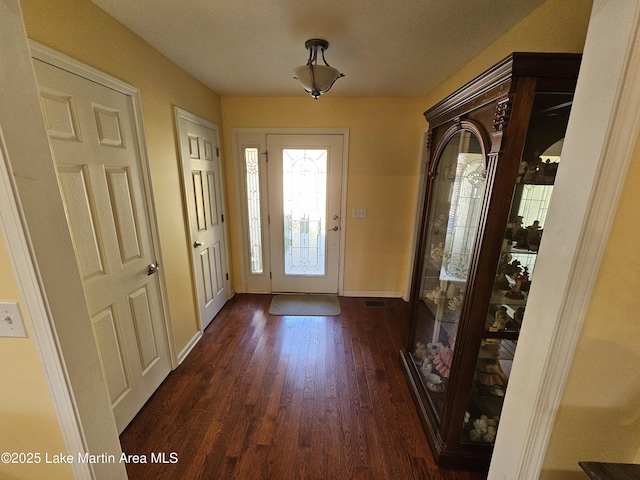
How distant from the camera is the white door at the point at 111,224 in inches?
46.3

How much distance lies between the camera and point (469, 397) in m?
1.31

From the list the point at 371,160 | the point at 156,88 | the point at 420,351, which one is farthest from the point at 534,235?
the point at 156,88

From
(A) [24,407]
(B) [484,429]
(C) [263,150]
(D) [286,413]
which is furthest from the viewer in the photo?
(C) [263,150]

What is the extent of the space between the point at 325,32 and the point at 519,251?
165 centimetres

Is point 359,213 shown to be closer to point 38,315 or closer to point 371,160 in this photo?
point 371,160

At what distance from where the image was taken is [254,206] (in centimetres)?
Answer: 307

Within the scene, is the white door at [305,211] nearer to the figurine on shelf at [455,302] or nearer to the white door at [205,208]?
the white door at [205,208]

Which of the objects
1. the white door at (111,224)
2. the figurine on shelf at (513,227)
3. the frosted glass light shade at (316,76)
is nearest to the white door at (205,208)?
the white door at (111,224)

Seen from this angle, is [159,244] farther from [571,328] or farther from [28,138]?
[571,328]

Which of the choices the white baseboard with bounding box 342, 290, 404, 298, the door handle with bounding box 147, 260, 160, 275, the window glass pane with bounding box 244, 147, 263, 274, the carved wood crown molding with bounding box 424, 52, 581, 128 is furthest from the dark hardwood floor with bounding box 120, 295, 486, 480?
the carved wood crown molding with bounding box 424, 52, 581, 128

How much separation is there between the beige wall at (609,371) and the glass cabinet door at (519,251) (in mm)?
463

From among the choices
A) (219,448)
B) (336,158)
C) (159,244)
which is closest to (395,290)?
(336,158)

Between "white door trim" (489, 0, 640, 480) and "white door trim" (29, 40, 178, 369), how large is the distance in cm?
188

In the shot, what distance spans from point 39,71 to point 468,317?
2.15 meters
